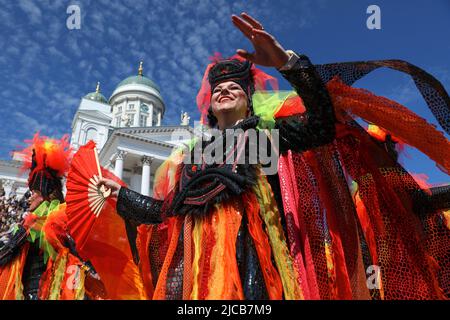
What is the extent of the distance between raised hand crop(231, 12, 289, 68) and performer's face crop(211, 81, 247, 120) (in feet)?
1.35

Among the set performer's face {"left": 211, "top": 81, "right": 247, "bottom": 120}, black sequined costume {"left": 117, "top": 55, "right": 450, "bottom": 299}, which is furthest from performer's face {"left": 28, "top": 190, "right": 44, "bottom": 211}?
performer's face {"left": 211, "top": 81, "right": 247, "bottom": 120}

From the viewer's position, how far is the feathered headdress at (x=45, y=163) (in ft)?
12.5

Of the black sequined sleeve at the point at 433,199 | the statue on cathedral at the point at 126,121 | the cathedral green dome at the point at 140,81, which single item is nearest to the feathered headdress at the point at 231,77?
the black sequined sleeve at the point at 433,199

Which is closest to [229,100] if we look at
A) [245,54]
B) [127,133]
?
[245,54]

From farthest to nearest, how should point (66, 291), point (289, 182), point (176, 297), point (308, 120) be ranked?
1. point (66, 291)
2. point (289, 182)
3. point (308, 120)
4. point (176, 297)

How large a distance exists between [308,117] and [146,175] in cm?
2935

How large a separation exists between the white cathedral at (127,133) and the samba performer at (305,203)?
22.9 metres

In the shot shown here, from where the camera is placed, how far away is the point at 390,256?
2.16 metres

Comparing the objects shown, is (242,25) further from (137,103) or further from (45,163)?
(137,103)

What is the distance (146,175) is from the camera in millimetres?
30531

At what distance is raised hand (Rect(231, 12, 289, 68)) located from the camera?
185 cm

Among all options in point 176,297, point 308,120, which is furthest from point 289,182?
point 176,297
